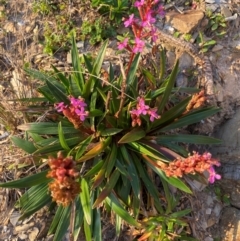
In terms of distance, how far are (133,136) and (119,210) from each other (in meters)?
0.59

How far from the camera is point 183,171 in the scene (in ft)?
7.59

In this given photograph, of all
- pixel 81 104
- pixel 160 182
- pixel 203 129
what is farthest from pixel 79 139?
pixel 203 129

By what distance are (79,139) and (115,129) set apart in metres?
0.30

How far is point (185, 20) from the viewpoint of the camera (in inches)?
157

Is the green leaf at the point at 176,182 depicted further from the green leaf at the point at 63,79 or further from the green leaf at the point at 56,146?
the green leaf at the point at 63,79

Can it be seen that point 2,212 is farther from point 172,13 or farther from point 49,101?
point 172,13

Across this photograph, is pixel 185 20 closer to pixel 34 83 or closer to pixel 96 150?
pixel 34 83

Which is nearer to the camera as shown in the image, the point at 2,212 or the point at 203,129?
the point at 2,212

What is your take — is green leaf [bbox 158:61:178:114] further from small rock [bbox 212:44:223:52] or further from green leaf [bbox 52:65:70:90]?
small rock [bbox 212:44:223:52]

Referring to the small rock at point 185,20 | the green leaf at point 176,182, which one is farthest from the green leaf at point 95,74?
the small rock at point 185,20

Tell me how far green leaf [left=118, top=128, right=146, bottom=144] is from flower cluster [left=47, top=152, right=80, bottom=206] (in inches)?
40.3

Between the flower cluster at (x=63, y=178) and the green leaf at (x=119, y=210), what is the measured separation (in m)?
1.09

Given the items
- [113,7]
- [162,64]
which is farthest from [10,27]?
[162,64]

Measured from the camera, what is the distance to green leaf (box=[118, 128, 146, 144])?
3021mm
